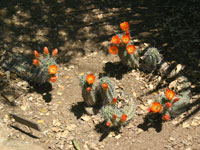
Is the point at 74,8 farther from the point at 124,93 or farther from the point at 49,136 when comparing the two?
the point at 49,136

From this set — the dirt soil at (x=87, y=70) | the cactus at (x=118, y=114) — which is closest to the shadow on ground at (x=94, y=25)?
the dirt soil at (x=87, y=70)

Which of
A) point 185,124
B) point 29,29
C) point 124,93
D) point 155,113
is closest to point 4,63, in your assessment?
point 29,29

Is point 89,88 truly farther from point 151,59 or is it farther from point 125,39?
point 151,59

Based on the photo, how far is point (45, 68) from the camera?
13.5ft

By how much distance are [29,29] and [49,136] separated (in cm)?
268

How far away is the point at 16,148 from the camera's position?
3574mm

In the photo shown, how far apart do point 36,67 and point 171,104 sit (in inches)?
84.4

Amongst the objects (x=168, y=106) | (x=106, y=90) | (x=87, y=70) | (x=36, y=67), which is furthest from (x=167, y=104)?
(x=36, y=67)

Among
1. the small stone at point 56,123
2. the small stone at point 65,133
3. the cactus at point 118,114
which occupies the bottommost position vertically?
the small stone at point 65,133

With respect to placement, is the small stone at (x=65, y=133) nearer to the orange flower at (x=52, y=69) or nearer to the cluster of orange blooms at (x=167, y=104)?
the orange flower at (x=52, y=69)

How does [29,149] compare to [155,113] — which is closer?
[29,149]

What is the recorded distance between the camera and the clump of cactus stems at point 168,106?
139 inches

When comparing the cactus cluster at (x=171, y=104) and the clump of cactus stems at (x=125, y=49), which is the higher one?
the clump of cactus stems at (x=125, y=49)

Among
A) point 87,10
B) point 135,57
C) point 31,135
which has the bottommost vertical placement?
point 31,135
